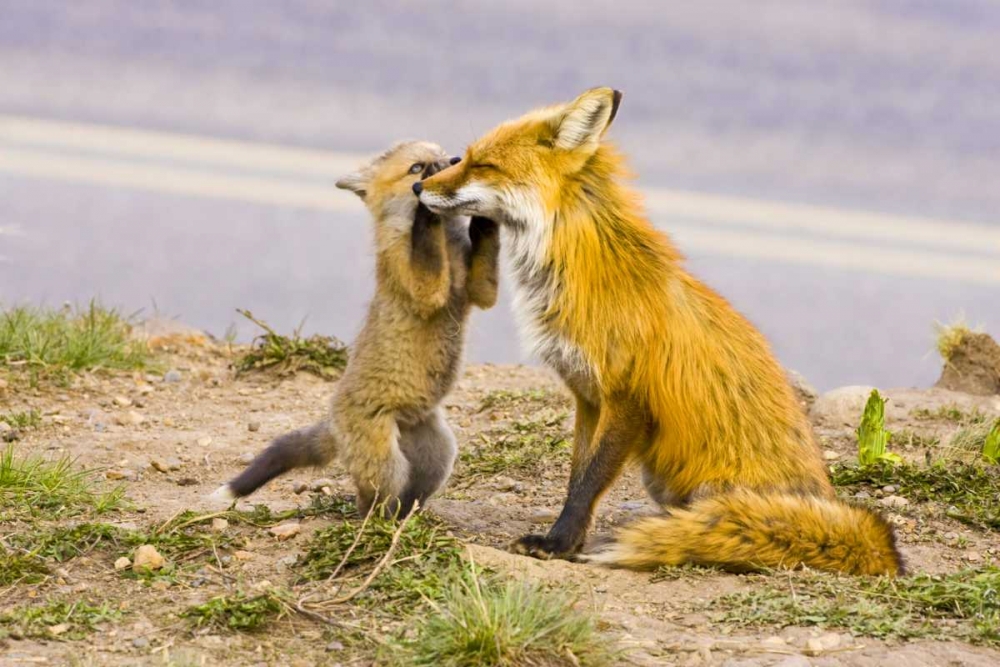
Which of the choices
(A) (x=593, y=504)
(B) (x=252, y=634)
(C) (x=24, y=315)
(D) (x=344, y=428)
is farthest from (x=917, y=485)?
(C) (x=24, y=315)

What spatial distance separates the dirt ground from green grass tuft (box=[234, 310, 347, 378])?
0.44 feet

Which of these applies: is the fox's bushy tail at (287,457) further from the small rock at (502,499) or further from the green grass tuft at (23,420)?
the green grass tuft at (23,420)

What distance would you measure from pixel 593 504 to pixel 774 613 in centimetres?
108

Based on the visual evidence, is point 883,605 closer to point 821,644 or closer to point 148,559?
point 821,644

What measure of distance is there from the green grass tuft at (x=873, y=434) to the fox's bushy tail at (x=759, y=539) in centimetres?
183

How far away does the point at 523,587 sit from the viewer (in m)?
4.09

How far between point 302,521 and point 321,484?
1.32 m

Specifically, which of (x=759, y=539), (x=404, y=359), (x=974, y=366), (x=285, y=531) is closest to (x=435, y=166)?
(x=404, y=359)

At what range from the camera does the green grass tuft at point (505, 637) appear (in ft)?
12.5

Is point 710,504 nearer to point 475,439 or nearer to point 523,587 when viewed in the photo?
point 523,587

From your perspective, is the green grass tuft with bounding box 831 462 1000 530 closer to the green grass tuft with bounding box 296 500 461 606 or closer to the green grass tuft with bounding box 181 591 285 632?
the green grass tuft with bounding box 296 500 461 606

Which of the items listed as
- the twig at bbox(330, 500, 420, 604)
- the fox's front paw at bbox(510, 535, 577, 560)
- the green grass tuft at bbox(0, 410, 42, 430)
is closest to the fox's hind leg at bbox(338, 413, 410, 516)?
the twig at bbox(330, 500, 420, 604)

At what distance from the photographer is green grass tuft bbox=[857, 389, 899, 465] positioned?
269 inches

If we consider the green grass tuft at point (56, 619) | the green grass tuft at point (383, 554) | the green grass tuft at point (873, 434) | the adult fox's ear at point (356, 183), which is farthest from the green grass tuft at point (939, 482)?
the green grass tuft at point (56, 619)
